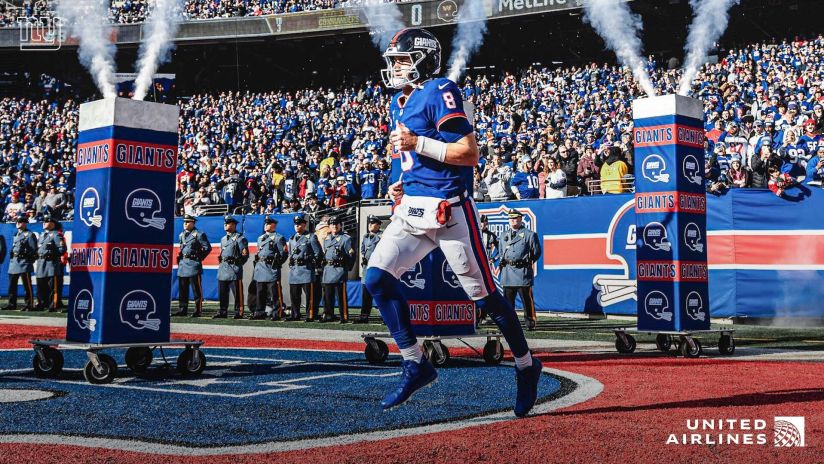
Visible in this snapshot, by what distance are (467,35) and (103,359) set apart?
27918mm

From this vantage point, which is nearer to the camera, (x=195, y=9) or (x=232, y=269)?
(x=232, y=269)

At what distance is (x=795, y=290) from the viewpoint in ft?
46.4

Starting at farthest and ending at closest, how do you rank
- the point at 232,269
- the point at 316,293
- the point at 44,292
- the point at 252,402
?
the point at 44,292
the point at 232,269
the point at 316,293
the point at 252,402

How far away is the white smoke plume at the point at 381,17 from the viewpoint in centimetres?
3253

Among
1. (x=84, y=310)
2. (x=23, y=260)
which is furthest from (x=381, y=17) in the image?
(x=84, y=310)

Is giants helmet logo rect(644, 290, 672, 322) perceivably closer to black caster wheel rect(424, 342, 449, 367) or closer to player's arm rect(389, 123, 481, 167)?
black caster wheel rect(424, 342, 449, 367)

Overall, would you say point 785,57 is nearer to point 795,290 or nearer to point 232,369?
point 795,290

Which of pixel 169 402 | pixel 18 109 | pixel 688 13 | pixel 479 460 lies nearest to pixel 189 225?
pixel 169 402

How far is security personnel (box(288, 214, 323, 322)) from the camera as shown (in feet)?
56.6

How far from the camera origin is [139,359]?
8.05 m

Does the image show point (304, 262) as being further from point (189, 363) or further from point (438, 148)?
point (438, 148)

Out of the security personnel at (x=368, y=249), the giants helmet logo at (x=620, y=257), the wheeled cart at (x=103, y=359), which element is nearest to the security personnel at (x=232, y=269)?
the security personnel at (x=368, y=249)

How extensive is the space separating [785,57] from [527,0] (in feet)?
29.6

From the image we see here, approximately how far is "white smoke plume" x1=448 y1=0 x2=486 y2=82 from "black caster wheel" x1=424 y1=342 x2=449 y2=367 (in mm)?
23321
